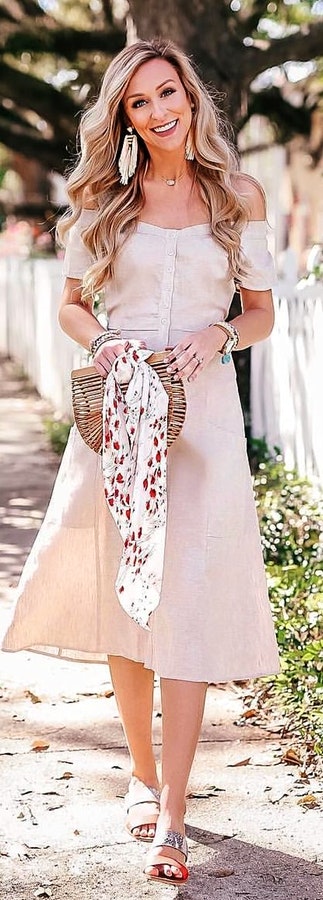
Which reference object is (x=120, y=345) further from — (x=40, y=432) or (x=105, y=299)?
(x=40, y=432)

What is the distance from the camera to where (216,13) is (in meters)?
7.50

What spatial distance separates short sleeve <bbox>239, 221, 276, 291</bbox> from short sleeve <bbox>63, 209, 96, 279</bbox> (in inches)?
15.2

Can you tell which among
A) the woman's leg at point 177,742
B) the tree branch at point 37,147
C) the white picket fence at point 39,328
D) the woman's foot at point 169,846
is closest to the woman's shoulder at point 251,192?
the woman's leg at point 177,742

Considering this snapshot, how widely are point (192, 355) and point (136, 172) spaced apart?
21.7 inches

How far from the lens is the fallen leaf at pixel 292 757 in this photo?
4219 millimetres

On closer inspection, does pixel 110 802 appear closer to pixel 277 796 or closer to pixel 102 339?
pixel 277 796

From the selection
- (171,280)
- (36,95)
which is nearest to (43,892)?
(171,280)

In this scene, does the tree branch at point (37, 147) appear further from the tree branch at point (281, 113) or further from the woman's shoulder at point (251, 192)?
the woman's shoulder at point (251, 192)

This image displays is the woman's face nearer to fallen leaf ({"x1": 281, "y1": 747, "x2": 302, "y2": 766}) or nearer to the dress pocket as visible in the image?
the dress pocket

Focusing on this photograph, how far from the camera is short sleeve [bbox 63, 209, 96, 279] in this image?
3.62 meters

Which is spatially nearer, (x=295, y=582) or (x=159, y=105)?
(x=159, y=105)

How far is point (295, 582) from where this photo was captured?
5.42 metres

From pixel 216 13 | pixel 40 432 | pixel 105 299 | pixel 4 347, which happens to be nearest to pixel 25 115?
pixel 4 347

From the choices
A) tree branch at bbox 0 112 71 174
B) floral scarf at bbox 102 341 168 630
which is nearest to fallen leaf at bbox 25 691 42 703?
floral scarf at bbox 102 341 168 630
